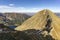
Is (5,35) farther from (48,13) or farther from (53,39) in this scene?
(48,13)

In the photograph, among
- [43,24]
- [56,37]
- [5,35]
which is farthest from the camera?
[43,24]

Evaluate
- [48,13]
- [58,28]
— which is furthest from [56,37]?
[48,13]

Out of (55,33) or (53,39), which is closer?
(53,39)

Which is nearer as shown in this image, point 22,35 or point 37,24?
point 22,35

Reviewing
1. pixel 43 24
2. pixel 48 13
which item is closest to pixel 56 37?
pixel 43 24

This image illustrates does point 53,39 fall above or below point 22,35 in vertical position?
below

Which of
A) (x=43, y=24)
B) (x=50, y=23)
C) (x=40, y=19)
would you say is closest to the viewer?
(x=50, y=23)

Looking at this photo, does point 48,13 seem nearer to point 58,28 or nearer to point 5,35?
point 58,28

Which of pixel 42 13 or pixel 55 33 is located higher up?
pixel 42 13

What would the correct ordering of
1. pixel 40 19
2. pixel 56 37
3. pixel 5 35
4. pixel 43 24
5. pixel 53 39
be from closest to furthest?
pixel 5 35 → pixel 53 39 → pixel 56 37 → pixel 43 24 → pixel 40 19
